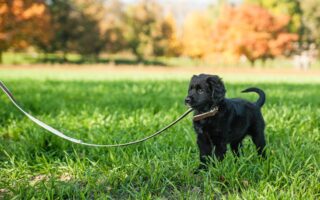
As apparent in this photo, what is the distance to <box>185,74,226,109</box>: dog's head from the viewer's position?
13.9 ft

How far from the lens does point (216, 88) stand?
4.24 m

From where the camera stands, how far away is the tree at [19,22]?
40125 millimetres

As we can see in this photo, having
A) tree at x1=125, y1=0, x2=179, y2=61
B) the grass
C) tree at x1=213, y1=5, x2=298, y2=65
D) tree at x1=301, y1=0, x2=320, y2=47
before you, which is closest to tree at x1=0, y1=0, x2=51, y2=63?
tree at x1=125, y1=0, x2=179, y2=61

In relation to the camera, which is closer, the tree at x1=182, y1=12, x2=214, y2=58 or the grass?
the grass

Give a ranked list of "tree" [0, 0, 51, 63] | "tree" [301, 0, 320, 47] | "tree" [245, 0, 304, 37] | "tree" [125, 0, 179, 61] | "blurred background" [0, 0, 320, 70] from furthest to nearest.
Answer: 1. "tree" [125, 0, 179, 61]
2. "tree" [301, 0, 320, 47]
3. "tree" [245, 0, 304, 37]
4. "blurred background" [0, 0, 320, 70]
5. "tree" [0, 0, 51, 63]

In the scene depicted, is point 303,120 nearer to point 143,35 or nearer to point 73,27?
point 73,27

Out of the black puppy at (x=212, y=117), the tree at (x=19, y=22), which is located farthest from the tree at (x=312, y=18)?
the black puppy at (x=212, y=117)

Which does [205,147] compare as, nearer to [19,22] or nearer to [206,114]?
[206,114]

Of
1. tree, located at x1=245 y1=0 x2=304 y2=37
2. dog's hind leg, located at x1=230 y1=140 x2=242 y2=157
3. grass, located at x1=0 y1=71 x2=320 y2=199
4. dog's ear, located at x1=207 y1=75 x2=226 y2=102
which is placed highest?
tree, located at x1=245 y1=0 x2=304 y2=37

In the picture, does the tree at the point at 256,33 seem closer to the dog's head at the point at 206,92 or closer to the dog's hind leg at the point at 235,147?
the dog's hind leg at the point at 235,147

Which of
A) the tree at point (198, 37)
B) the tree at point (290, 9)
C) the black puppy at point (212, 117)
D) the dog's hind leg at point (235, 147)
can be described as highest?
the tree at point (290, 9)

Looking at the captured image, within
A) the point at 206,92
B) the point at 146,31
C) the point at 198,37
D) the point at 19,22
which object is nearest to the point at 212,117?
the point at 206,92

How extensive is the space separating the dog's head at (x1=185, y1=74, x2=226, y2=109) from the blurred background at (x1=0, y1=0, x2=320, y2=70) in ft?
127

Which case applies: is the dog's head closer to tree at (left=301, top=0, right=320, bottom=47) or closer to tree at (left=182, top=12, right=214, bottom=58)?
tree at (left=182, top=12, right=214, bottom=58)
